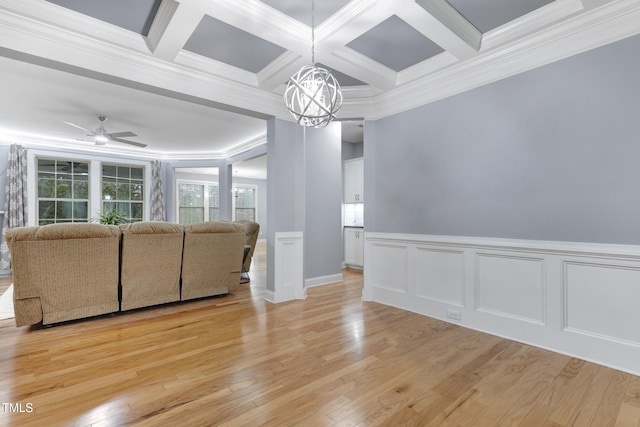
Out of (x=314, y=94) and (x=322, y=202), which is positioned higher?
(x=314, y=94)

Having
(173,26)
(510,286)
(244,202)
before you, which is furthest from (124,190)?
(510,286)

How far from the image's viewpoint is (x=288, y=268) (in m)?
3.89

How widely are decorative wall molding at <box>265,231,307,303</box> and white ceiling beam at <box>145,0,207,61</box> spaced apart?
223cm

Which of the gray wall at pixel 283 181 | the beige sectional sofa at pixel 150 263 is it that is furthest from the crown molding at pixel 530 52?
the beige sectional sofa at pixel 150 263

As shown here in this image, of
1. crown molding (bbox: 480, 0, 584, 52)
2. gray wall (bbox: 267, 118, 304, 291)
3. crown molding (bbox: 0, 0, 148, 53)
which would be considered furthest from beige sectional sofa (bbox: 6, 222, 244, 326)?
crown molding (bbox: 480, 0, 584, 52)

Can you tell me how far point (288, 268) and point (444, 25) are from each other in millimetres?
3045

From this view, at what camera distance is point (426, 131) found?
10.9ft

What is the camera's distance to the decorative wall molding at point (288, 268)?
3781mm

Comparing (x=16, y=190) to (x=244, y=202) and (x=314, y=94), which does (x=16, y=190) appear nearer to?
(x=314, y=94)

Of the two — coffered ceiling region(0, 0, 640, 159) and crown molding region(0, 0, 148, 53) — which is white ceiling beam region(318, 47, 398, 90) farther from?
crown molding region(0, 0, 148, 53)

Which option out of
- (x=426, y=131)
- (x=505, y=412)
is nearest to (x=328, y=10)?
(x=426, y=131)

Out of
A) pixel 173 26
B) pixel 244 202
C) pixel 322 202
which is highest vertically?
pixel 173 26

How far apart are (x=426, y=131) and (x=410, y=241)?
49.5 inches

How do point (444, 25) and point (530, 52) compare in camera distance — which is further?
point (530, 52)
